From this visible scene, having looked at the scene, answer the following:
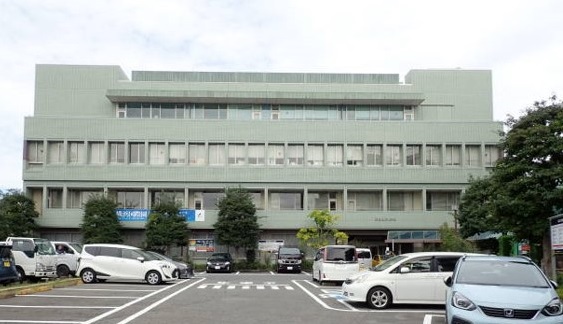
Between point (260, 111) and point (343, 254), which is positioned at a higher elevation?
point (260, 111)

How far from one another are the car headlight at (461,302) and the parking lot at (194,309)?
3497 mm

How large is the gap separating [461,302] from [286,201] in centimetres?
4860

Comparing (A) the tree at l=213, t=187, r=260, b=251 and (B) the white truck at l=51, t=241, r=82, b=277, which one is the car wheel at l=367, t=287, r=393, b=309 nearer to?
(B) the white truck at l=51, t=241, r=82, b=277

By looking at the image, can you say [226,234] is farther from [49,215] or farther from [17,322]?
[17,322]

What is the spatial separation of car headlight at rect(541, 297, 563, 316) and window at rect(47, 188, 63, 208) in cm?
5299

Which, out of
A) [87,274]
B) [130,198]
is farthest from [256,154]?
[87,274]

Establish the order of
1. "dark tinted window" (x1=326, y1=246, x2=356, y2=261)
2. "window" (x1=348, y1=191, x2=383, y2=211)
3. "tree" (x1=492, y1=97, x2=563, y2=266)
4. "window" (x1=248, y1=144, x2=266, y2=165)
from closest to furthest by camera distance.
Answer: "tree" (x1=492, y1=97, x2=563, y2=266) → "dark tinted window" (x1=326, y1=246, x2=356, y2=261) → "window" (x1=248, y1=144, x2=266, y2=165) → "window" (x1=348, y1=191, x2=383, y2=211)

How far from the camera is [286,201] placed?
5928 cm

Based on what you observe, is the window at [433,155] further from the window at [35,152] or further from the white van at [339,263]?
the window at [35,152]

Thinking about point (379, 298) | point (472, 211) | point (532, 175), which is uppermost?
point (532, 175)

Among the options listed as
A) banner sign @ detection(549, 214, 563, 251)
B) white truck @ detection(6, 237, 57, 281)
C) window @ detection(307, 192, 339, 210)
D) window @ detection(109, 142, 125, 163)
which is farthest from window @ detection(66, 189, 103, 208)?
banner sign @ detection(549, 214, 563, 251)

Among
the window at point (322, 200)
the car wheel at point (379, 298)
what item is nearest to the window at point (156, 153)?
the window at point (322, 200)

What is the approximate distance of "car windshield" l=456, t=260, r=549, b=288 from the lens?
11.7m

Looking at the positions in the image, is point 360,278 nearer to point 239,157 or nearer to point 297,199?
point 239,157
